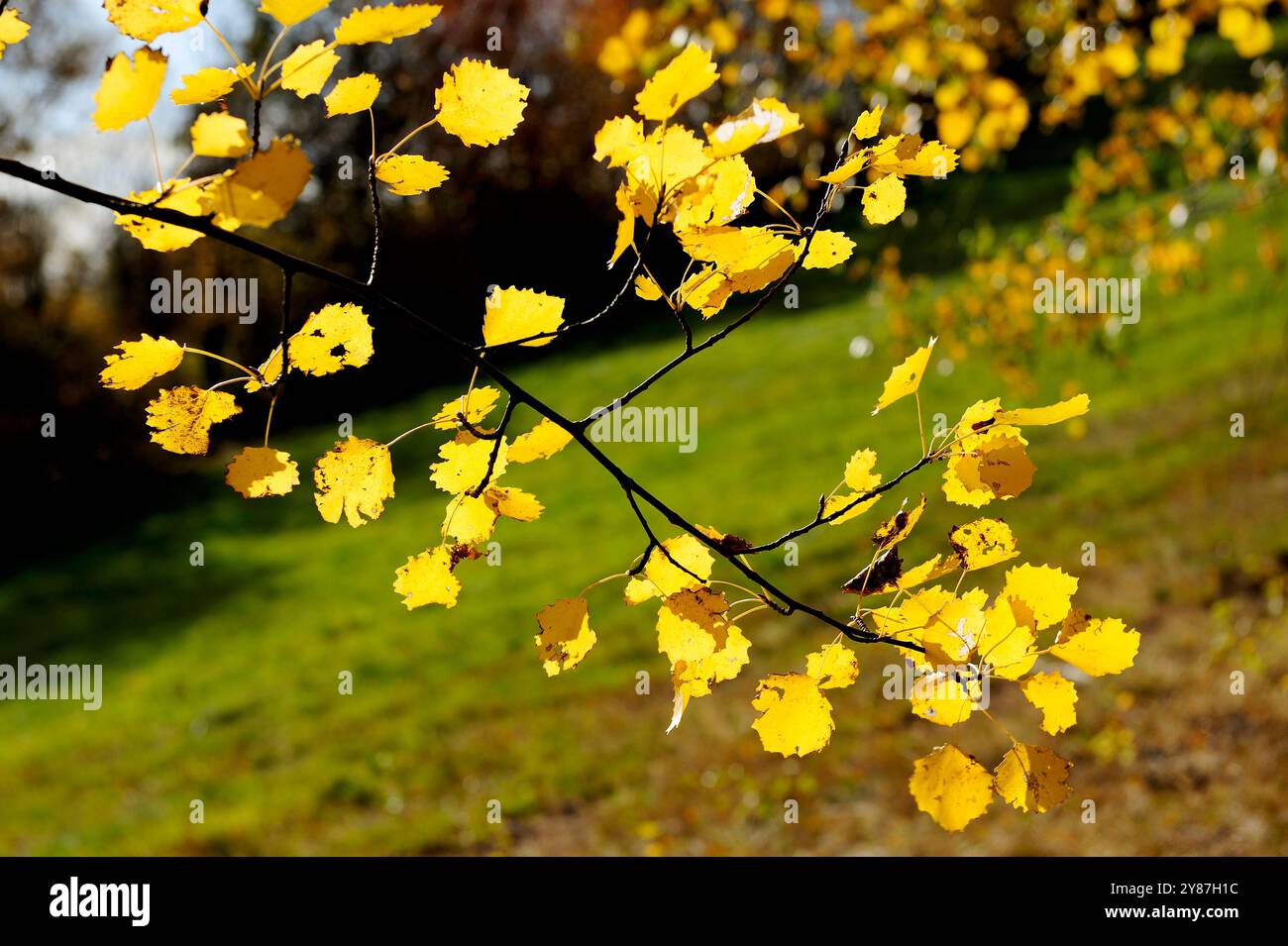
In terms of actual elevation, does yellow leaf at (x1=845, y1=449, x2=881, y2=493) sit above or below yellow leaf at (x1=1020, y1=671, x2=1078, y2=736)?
above

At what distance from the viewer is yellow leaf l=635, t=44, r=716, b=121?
2.06 ft

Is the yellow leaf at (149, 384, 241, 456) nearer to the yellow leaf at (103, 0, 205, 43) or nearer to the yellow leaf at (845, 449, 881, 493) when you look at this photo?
the yellow leaf at (103, 0, 205, 43)

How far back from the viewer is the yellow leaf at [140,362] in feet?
2.17

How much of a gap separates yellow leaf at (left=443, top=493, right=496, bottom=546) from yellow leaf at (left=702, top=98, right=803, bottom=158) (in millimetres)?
282

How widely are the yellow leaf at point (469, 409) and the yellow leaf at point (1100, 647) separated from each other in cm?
38

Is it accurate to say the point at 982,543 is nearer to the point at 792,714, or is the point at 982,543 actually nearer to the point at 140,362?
the point at 792,714

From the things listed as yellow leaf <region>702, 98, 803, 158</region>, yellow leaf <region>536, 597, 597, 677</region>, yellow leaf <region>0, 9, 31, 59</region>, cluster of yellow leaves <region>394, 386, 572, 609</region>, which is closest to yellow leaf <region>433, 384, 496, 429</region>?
cluster of yellow leaves <region>394, 386, 572, 609</region>

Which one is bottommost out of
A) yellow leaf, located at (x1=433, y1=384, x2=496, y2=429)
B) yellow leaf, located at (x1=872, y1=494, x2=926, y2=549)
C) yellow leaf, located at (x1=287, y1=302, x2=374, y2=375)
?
yellow leaf, located at (x1=872, y1=494, x2=926, y2=549)

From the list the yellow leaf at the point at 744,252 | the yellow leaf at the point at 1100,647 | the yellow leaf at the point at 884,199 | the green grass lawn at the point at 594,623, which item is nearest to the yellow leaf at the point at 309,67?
the yellow leaf at the point at 744,252

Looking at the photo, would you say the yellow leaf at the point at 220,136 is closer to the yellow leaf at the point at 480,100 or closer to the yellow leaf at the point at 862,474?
the yellow leaf at the point at 480,100

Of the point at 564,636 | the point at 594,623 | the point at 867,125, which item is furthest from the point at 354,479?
the point at 594,623

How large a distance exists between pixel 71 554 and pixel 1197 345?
380 inches

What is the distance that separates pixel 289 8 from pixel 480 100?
15 cm

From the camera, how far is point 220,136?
515mm
